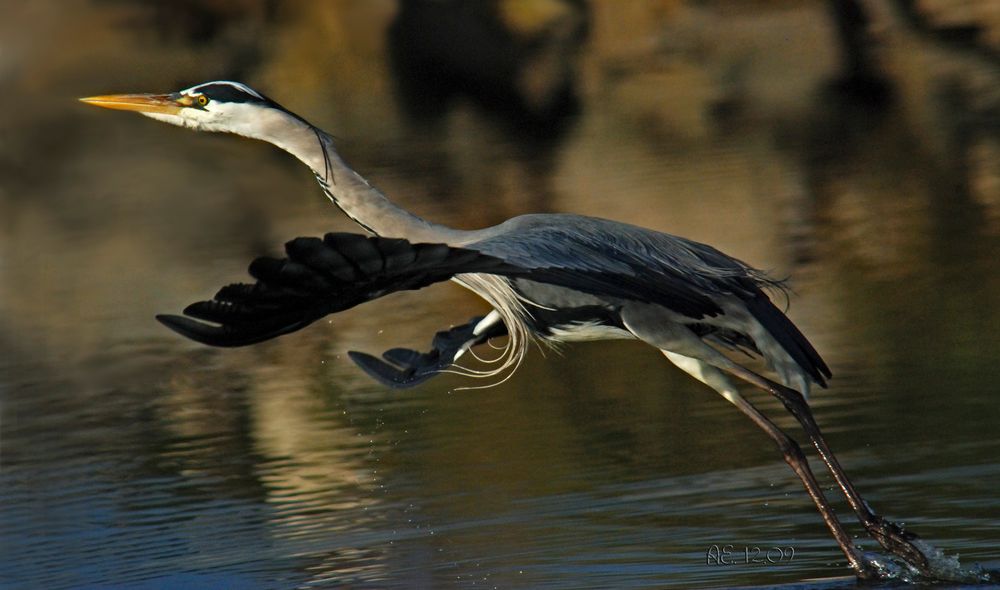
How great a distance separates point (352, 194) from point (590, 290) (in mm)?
990

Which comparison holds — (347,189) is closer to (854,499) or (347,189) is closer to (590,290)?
(590,290)

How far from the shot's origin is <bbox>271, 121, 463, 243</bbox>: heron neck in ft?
19.1

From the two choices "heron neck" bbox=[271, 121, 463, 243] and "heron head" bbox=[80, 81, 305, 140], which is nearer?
"heron neck" bbox=[271, 121, 463, 243]

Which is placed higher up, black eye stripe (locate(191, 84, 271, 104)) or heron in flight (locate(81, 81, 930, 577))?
black eye stripe (locate(191, 84, 271, 104))

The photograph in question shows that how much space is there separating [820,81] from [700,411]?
12.2 meters

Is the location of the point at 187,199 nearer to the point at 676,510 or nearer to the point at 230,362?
the point at 230,362

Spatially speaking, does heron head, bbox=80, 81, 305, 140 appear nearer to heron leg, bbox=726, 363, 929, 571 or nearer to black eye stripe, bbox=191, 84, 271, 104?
black eye stripe, bbox=191, 84, 271, 104

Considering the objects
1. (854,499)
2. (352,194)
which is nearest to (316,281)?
(352,194)

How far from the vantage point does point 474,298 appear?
1098 cm

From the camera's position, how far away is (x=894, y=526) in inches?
221

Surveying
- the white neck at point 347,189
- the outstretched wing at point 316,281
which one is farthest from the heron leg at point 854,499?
the outstretched wing at point 316,281

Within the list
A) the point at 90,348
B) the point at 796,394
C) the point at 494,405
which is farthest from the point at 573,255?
the point at 90,348

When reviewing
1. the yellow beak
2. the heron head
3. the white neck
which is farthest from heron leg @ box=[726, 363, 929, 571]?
the yellow beak

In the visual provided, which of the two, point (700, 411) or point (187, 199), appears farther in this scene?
point (187, 199)
